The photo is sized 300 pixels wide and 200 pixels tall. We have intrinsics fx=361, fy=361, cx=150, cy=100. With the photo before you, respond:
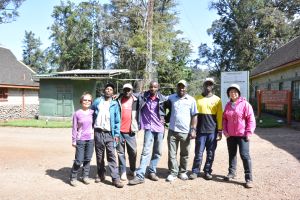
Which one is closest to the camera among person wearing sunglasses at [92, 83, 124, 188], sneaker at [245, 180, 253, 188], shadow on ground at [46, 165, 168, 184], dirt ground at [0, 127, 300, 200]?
dirt ground at [0, 127, 300, 200]

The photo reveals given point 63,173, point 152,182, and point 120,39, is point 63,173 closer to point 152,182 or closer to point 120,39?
point 152,182

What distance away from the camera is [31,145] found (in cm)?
1086

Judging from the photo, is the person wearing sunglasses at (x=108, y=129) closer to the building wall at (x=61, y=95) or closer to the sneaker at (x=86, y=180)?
the sneaker at (x=86, y=180)

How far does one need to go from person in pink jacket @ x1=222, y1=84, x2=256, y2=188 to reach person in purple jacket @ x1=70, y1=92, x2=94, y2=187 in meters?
2.41

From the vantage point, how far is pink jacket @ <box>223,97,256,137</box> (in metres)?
6.14

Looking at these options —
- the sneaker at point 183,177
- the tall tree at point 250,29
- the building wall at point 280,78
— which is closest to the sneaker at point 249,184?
the sneaker at point 183,177

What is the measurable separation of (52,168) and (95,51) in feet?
120

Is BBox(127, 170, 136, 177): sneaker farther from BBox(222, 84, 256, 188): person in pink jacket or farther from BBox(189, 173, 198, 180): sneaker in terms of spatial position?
BBox(222, 84, 256, 188): person in pink jacket

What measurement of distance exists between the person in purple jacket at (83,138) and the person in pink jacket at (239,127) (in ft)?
7.92

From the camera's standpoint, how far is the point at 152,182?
6.33m

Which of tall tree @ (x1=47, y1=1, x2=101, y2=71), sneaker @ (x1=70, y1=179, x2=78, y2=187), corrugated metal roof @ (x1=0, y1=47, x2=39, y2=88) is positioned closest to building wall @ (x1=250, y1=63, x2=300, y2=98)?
sneaker @ (x1=70, y1=179, x2=78, y2=187)

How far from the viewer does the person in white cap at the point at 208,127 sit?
6484mm

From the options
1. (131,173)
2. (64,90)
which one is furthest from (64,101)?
(131,173)

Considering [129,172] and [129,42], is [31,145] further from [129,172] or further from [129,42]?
[129,42]
